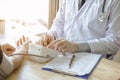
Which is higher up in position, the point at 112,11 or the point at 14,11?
the point at 112,11

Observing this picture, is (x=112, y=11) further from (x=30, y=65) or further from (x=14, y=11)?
(x=14, y=11)

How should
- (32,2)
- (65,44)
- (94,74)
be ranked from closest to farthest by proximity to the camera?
(94,74), (65,44), (32,2)

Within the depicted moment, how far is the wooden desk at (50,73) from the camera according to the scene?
0.83m

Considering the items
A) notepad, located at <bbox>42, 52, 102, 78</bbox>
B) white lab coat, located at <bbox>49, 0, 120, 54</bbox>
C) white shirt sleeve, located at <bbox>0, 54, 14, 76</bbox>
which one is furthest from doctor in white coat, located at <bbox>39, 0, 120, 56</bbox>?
white shirt sleeve, located at <bbox>0, 54, 14, 76</bbox>

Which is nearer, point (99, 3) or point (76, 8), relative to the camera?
point (99, 3)

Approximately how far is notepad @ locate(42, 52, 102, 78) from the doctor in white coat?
10 cm

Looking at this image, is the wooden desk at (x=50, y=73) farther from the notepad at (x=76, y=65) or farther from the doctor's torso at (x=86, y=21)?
the doctor's torso at (x=86, y=21)

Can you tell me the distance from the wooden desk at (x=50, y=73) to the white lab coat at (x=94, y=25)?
0.27 m

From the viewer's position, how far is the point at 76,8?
4.64ft

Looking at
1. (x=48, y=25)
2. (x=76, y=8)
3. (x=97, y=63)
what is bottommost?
(x=48, y=25)

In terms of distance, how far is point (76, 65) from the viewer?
0.92m

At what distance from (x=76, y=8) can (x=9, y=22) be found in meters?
0.84

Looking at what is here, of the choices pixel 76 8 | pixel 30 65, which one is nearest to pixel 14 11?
pixel 76 8

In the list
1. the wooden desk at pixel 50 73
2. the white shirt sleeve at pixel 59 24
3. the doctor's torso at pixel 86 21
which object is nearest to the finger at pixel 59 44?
the wooden desk at pixel 50 73
